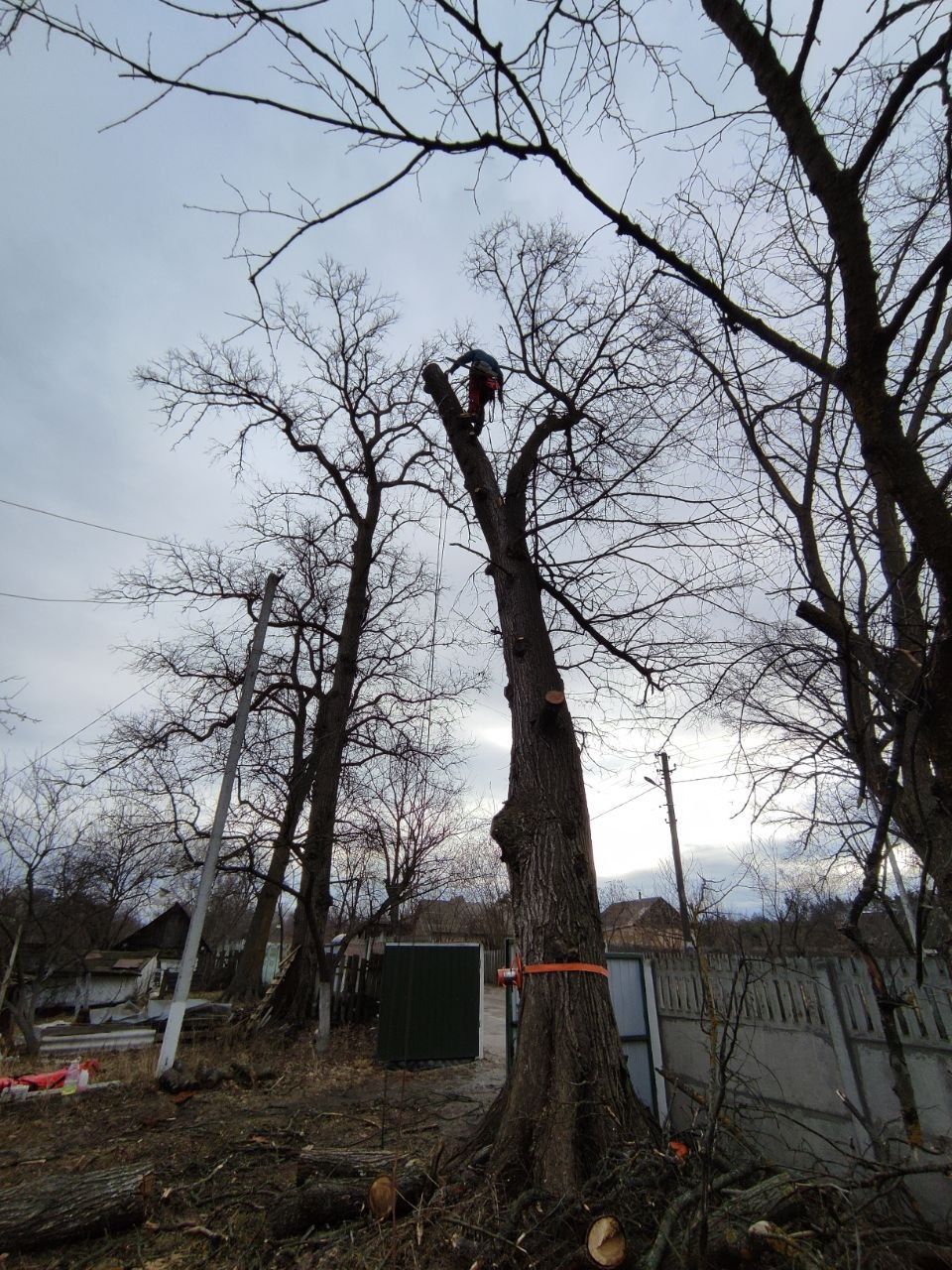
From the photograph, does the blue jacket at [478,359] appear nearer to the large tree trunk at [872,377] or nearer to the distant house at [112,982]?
the large tree trunk at [872,377]

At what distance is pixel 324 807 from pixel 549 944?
8.85m

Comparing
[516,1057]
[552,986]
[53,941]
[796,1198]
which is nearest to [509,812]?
[552,986]

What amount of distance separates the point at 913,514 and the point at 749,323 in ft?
4.60

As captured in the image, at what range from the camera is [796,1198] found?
251 centimetres

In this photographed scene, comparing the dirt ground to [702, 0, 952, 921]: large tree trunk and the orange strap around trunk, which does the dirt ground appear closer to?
the orange strap around trunk

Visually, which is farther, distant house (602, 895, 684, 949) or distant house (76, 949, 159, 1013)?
distant house (76, 949, 159, 1013)

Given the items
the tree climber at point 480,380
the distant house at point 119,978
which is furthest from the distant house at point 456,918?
the tree climber at point 480,380

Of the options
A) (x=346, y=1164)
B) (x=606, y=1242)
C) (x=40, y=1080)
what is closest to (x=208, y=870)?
(x=40, y=1080)

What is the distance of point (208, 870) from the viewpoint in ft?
27.4

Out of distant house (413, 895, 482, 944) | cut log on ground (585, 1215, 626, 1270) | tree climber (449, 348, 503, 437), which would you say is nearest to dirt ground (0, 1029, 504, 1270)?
cut log on ground (585, 1215, 626, 1270)

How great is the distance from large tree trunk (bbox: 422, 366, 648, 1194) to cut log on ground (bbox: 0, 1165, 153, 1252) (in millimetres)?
2196

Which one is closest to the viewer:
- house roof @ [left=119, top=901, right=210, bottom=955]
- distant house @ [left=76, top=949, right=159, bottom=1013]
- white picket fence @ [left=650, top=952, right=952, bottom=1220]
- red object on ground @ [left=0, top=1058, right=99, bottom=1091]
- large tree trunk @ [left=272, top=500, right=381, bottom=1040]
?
white picket fence @ [left=650, top=952, right=952, bottom=1220]

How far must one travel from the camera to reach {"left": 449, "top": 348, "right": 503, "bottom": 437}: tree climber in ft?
22.1

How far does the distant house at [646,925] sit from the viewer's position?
17.5 metres
